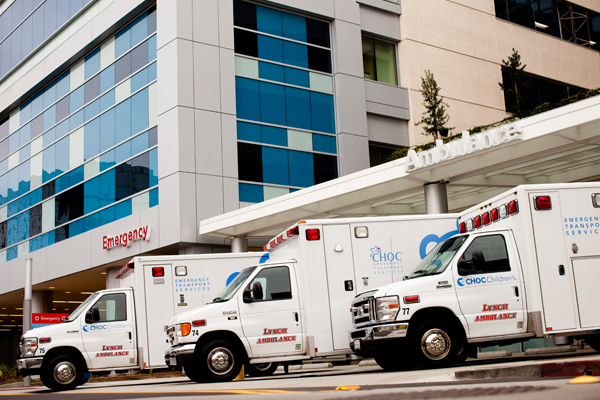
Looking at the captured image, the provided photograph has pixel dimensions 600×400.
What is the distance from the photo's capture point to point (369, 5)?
3070 centimetres

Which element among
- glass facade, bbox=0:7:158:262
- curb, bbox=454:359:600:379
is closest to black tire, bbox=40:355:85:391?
curb, bbox=454:359:600:379

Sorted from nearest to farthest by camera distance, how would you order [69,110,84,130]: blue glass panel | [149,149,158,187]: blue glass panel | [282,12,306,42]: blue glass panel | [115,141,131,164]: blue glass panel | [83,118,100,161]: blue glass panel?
1. [149,149,158,187]: blue glass panel
2. [115,141,131,164]: blue glass panel
3. [282,12,306,42]: blue glass panel
4. [83,118,100,161]: blue glass panel
5. [69,110,84,130]: blue glass panel

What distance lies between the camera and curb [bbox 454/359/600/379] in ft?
24.7

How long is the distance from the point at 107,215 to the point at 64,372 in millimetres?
14855

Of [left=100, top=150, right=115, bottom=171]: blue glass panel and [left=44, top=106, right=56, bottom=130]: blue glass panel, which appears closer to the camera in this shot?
[left=100, top=150, right=115, bottom=171]: blue glass panel

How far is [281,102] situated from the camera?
27.4m

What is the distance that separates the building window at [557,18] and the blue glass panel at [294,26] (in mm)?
12263

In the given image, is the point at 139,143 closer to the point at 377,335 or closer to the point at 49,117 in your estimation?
the point at 49,117

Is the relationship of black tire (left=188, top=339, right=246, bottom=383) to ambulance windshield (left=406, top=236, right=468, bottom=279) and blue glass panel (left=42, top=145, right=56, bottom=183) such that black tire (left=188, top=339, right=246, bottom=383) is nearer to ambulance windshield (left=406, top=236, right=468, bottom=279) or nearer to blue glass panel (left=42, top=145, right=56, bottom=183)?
ambulance windshield (left=406, top=236, right=468, bottom=279)

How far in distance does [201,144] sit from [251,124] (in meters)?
2.54

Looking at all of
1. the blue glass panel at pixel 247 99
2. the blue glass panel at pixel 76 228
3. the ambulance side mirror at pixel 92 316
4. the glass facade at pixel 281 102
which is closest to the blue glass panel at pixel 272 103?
the glass facade at pixel 281 102

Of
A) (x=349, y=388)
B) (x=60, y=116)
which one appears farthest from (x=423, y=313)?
(x=60, y=116)

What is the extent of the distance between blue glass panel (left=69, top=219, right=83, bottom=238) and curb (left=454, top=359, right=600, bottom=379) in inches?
964

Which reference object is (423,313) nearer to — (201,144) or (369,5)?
(201,144)
